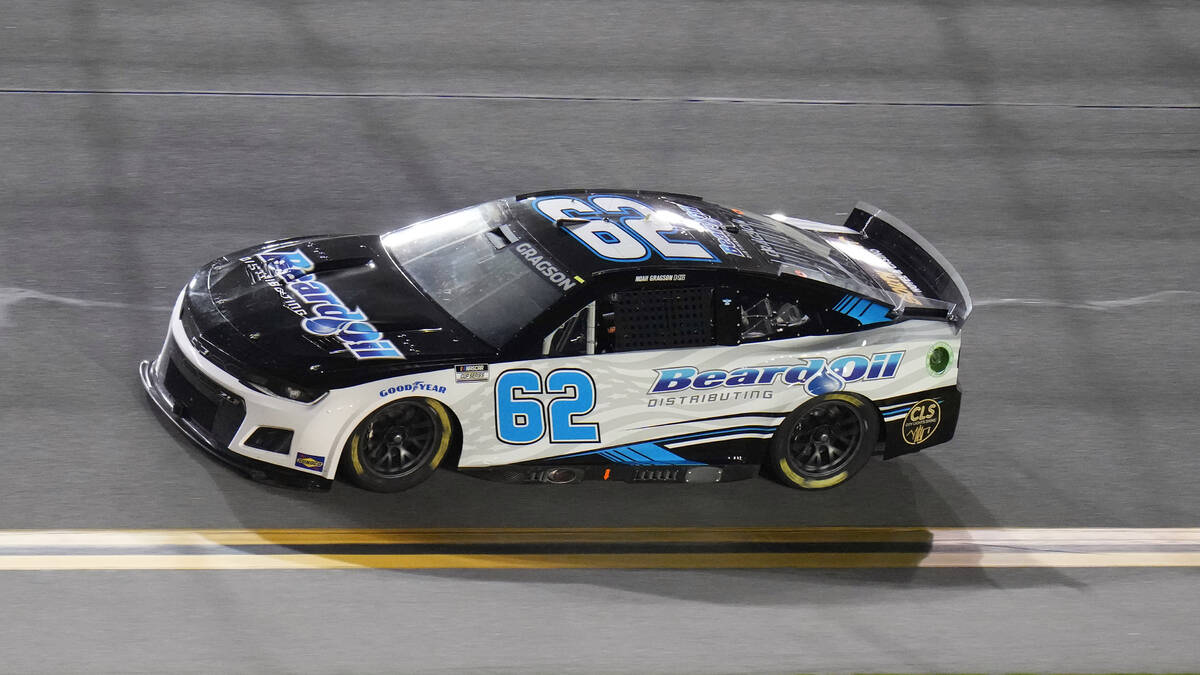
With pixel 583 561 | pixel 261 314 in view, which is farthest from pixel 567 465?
pixel 261 314

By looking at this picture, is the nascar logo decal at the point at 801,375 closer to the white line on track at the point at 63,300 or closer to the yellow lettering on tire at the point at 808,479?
the yellow lettering on tire at the point at 808,479

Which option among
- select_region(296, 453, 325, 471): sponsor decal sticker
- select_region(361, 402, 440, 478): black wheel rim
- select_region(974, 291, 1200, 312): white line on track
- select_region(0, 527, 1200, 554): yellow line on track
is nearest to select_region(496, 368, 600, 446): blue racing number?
select_region(361, 402, 440, 478): black wheel rim

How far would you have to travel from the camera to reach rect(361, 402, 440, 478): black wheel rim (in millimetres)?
7254

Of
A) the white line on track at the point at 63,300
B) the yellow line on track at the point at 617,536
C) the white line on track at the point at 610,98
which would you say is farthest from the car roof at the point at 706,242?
the white line on track at the point at 610,98

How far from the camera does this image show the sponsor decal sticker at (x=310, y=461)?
7.14 metres

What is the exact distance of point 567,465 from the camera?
297 inches

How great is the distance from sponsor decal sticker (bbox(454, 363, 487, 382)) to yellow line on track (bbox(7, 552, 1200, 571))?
872 mm

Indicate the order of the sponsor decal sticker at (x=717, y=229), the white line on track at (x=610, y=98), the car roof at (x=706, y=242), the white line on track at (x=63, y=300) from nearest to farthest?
the car roof at (x=706, y=242), the sponsor decal sticker at (x=717, y=229), the white line on track at (x=63, y=300), the white line on track at (x=610, y=98)

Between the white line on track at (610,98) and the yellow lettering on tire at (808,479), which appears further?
the white line on track at (610,98)

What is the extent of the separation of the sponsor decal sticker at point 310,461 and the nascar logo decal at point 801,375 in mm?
1698

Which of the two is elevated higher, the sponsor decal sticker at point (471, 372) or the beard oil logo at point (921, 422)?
the beard oil logo at point (921, 422)

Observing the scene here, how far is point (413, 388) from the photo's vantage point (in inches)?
281

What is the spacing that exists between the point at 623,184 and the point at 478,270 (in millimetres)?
3892

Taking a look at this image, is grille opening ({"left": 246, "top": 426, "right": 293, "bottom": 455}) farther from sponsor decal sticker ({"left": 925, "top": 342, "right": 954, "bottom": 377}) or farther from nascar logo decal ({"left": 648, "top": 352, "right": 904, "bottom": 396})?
sponsor decal sticker ({"left": 925, "top": 342, "right": 954, "bottom": 377})
